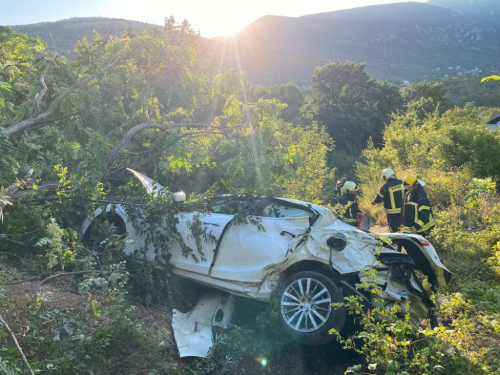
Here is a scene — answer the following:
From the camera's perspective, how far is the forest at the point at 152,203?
3053 mm

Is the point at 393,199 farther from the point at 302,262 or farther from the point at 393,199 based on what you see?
the point at 302,262

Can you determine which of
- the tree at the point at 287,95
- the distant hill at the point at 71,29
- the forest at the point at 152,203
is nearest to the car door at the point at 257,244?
the forest at the point at 152,203

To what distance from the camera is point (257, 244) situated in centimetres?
423

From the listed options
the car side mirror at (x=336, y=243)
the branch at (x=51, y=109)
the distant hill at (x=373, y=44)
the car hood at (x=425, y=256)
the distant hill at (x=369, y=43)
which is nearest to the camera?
the car side mirror at (x=336, y=243)

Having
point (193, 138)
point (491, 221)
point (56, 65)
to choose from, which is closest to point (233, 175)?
point (193, 138)

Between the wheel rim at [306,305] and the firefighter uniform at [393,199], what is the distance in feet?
11.3

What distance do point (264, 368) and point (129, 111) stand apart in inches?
239

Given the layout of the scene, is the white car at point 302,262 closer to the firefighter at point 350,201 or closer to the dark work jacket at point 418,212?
the dark work jacket at point 418,212

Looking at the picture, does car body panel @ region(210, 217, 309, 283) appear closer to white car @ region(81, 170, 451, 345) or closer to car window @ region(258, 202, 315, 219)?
white car @ region(81, 170, 451, 345)

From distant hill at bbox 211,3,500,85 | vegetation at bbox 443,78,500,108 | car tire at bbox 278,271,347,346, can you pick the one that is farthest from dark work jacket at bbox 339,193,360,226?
distant hill at bbox 211,3,500,85

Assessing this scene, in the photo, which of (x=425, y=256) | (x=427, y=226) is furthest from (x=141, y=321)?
(x=427, y=226)

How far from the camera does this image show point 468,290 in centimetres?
447

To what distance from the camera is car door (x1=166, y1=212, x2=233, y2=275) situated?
440 centimetres

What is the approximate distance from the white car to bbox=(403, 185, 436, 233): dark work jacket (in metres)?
1.45
